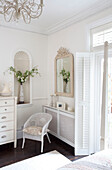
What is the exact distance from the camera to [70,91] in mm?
3365

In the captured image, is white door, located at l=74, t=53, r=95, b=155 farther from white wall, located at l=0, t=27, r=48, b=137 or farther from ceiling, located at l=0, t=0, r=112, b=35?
white wall, located at l=0, t=27, r=48, b=137

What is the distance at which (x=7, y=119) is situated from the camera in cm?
304

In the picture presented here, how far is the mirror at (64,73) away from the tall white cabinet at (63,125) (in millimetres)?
455

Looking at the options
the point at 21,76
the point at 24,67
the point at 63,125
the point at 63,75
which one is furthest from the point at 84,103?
the point at 24,67

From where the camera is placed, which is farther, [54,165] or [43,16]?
[43,16]

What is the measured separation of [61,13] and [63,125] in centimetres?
246

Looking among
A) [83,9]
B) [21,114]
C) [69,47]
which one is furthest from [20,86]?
[83,9]

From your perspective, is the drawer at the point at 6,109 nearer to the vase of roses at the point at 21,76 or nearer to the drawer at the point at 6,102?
the drawer at the point at 6,102

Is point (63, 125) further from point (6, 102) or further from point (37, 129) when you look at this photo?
point (6, 102)

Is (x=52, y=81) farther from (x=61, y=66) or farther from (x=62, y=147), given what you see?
(x=62, y=147)

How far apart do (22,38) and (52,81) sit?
137 cm

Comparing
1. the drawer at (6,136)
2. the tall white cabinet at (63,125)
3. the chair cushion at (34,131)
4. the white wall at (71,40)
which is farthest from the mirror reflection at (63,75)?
the drawer at (6,136)

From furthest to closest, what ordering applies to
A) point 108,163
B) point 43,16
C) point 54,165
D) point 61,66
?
point 61,66
point 43,16
point 54,165
point 108,163

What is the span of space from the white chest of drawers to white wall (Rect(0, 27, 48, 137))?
57cm
